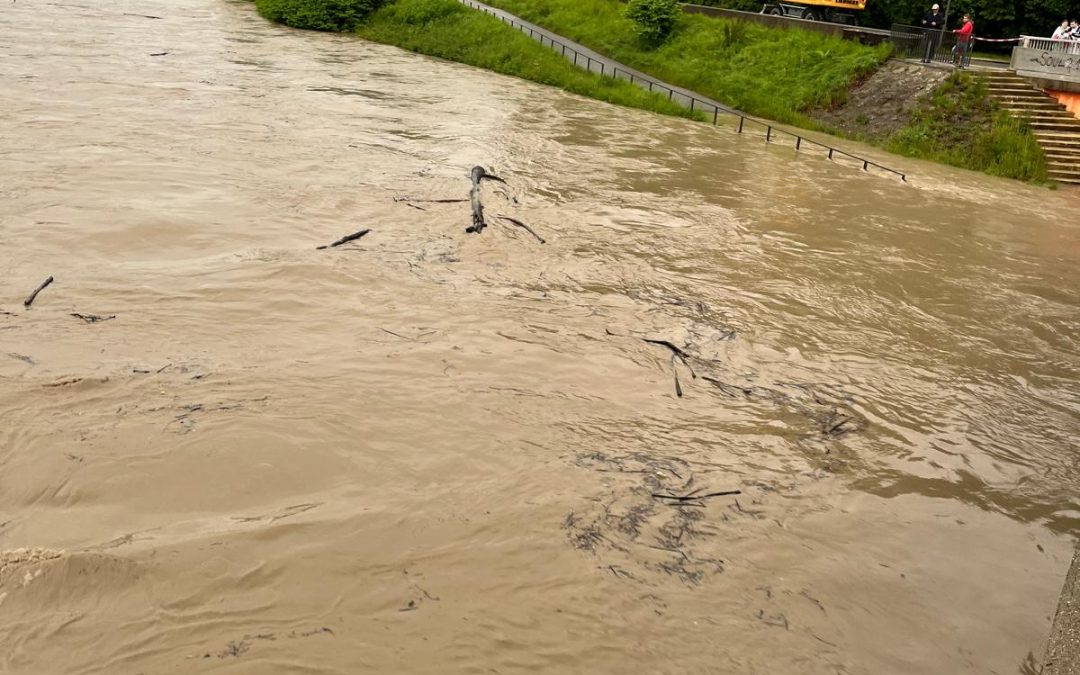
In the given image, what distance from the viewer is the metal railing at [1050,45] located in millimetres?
23844

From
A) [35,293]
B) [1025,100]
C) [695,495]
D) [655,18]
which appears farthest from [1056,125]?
[35,293]

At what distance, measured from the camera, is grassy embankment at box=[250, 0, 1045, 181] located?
2380 cm

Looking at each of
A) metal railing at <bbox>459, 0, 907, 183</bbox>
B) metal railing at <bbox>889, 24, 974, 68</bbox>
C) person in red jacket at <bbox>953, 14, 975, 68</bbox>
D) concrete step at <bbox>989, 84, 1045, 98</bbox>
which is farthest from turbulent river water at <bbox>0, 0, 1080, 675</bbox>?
metal railing at <bbox>889, 24, 974, 68</bbox>

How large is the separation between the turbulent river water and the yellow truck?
1855 cm

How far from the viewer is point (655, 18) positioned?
1358 inches

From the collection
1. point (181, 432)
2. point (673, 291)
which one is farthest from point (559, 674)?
point (673, 291)

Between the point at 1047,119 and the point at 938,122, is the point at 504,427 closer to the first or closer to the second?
the point at 938,122

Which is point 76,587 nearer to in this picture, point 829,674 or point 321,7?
point 829,674

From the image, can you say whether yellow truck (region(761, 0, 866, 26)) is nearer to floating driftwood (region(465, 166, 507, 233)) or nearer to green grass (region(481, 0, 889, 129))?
green grass (region(481, 0, 889, 129))

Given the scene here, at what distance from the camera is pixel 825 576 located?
6.52m

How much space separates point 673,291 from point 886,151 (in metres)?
15.1

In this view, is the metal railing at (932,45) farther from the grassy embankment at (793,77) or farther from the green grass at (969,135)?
the green grass at (969,135)

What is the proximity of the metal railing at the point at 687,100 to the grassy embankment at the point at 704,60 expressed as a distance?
703 mm

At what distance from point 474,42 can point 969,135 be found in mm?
19649
